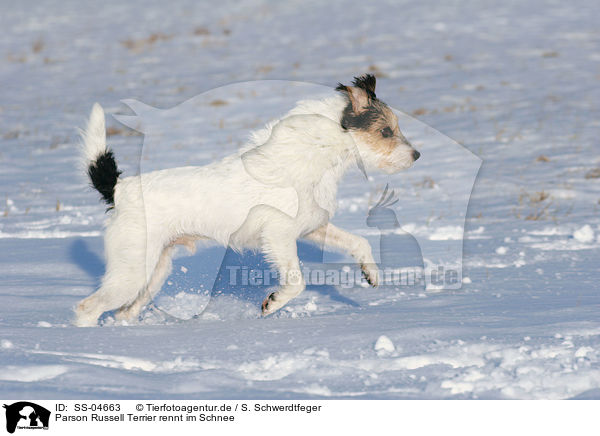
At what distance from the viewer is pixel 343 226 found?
706 cm

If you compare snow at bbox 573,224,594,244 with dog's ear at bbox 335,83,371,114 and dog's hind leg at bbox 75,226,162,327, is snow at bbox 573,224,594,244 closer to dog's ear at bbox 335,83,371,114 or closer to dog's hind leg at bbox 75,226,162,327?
dog's ear at bbox 335,83,371,114

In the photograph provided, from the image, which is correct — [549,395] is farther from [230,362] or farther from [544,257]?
[544,257]

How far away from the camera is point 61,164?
1027cm

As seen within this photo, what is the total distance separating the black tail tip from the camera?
4578 mm

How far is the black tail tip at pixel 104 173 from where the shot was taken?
15.0 ft

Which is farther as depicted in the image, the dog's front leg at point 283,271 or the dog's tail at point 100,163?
the dog's tail at point 100,163

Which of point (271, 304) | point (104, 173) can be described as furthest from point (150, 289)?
point (271, 304)

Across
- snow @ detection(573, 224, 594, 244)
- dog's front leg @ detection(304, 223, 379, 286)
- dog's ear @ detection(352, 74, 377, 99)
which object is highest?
dog's ear @ detection(352, 74, 377, 99)

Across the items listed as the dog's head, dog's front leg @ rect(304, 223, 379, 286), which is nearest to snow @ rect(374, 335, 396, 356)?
dog's front leg @ rect(304, 223, 379, 286)

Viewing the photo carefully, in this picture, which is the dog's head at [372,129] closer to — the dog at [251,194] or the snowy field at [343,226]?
the dog at [251,194]
